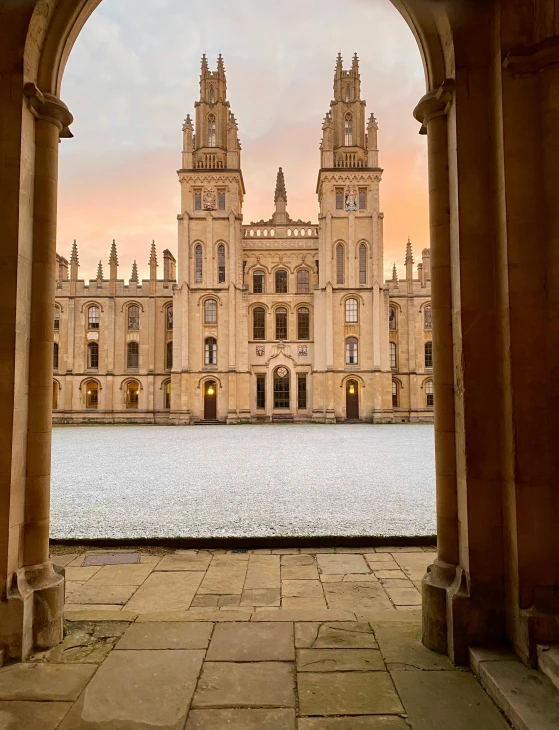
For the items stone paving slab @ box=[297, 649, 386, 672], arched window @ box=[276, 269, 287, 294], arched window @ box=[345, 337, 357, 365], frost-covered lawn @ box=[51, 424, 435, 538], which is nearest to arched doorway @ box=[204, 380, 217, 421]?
arched window @ box=[276, 269, 287, 294]

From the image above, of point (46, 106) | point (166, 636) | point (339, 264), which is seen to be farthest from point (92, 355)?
point (166, 636)

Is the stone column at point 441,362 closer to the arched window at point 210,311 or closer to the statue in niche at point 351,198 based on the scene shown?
the arched window at point 210,311

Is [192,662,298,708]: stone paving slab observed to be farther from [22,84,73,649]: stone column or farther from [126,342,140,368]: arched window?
[126,342,140,368]: arched window

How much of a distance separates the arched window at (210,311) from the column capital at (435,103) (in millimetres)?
33967

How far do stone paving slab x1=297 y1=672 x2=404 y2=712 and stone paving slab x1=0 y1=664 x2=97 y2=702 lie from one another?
1.18m

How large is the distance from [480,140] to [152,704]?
3.68 metres

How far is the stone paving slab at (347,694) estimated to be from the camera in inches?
93.9

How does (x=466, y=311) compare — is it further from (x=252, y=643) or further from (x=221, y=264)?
(x=221, y=264)

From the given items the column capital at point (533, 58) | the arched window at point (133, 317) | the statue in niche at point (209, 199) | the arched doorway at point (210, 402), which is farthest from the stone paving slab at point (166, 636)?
the arched window at point (133, 317)

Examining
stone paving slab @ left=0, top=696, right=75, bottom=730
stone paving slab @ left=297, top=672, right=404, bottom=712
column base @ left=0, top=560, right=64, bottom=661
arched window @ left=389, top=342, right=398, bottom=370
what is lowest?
stone paving slab @ left=297, top=672, right=404, bottom=712

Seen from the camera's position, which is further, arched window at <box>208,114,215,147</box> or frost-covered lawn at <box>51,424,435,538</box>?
arched window at <box>208,114,215,147</box>

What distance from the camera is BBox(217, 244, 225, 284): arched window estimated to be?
122 ft

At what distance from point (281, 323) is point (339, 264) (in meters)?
6.25

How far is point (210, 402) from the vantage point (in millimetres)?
36781
